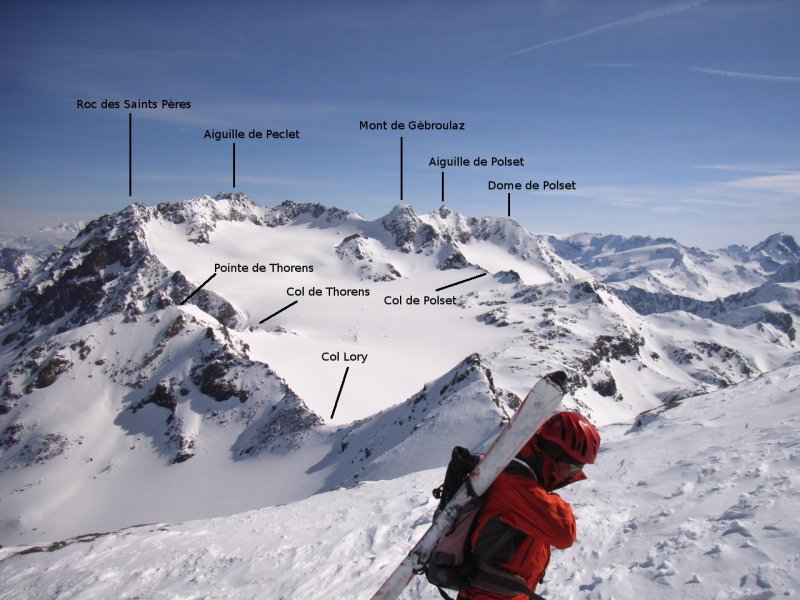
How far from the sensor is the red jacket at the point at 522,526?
14.4ft

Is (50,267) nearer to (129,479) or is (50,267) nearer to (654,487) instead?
(129,479)

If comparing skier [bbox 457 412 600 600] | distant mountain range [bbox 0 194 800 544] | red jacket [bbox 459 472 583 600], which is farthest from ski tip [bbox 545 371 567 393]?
distant mountain range [bbox 0 194 800 544]

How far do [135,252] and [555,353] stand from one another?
472 ft

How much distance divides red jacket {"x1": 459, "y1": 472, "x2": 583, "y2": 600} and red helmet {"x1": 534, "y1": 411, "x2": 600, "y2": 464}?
440mm

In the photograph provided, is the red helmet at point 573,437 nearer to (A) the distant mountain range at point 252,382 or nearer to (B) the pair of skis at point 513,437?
(B) the pair of skis at point 513,437

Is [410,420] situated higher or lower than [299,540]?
lower

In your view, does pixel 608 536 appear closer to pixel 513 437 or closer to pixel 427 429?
pixel 513 437

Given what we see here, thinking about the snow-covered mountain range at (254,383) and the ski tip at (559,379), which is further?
the snow-covered mountain range at (254,383)

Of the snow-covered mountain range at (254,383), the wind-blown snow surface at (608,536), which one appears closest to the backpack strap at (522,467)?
the wind-blown snow surface at (608,536)

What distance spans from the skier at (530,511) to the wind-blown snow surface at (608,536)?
4.16 metres

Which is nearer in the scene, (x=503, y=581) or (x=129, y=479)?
(x=503, y=581)

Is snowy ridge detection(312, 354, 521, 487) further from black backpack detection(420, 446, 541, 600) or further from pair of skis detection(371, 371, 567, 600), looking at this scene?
pair of skis detection(371, 371, 567, 600)

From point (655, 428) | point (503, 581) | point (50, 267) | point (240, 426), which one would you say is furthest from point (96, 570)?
point (50, 267)

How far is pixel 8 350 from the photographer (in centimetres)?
14562
